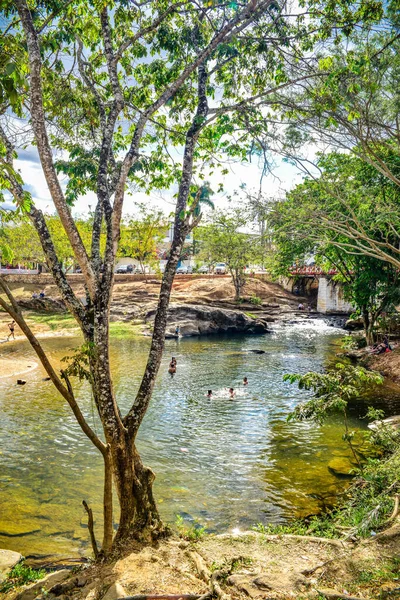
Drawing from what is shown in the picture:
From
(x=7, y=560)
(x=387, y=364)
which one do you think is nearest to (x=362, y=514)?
(x=7, y=560)

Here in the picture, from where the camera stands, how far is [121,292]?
4897cm

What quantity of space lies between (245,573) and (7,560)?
4.08 metres

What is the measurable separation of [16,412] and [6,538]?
8.37m

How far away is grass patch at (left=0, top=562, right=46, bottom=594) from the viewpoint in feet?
18.5

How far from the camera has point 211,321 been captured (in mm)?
39156

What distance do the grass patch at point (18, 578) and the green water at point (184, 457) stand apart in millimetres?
1602

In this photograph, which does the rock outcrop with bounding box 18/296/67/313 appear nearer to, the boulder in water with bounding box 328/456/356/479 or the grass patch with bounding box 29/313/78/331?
the grass patch with bounding box 29/313/78/331

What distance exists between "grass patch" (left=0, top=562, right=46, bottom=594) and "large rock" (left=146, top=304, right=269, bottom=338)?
3119cm

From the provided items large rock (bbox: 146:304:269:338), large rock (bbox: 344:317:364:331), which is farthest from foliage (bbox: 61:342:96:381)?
large rock (bbox: 344:317:364:331)

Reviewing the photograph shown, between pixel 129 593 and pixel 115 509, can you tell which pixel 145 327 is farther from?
pixel 129 593

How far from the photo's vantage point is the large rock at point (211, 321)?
3806cm

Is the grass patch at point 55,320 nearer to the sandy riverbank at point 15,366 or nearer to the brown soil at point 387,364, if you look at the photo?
the sandy riverbank at point 15,366

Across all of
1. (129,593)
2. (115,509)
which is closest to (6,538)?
(115,509)

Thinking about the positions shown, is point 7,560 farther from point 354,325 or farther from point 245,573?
point 354,325
